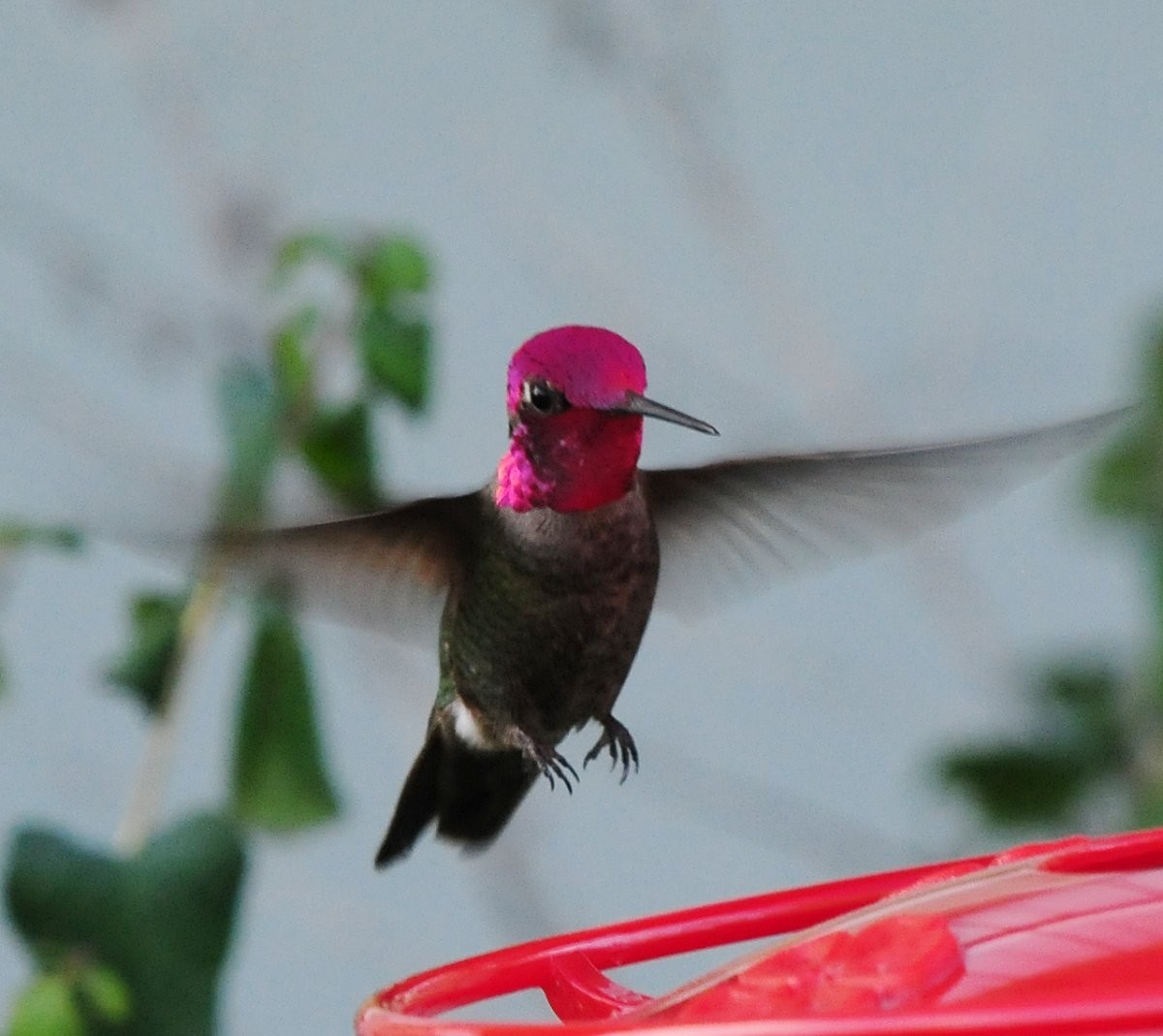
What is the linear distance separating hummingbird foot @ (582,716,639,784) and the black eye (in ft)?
1.20

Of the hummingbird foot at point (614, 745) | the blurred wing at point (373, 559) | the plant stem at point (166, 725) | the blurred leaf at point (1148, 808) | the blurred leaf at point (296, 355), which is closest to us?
the blurred wing at point (373, 559)

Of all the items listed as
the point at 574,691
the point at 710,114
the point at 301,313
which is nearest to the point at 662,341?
the point at 710,114

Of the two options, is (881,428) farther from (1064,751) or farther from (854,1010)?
(854,1010)

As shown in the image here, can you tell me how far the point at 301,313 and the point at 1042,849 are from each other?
2.99 ft

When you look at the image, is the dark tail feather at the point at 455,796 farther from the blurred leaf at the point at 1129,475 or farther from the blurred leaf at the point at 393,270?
the blurred leaf at the point at 1129,475

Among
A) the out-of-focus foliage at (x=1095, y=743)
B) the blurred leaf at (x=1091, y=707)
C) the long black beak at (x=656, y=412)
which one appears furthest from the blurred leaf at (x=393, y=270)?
the blurred leaf at (x=1091, y=707)

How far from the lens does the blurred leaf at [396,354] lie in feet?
5.90

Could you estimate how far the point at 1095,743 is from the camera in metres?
2.71

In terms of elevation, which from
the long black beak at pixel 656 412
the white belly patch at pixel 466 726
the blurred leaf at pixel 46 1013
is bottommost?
the blurred leaf at pixel 46 1013

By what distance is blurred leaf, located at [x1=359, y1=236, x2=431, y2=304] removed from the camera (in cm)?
183

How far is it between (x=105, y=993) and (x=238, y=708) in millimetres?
310

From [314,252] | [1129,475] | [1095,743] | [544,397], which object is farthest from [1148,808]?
[544,397]

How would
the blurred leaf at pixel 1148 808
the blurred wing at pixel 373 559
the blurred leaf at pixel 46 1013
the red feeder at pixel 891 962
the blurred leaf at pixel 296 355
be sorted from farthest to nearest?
the blurred leaf at pixel 1148 808 → the blurred leaf at pixel 296 355 → the blurred leaf at pixel 46 1013 → the blurred wing at pixel 373 559 → the red feeder at pixel 891 962

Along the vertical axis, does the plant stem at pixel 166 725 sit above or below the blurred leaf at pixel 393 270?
below
